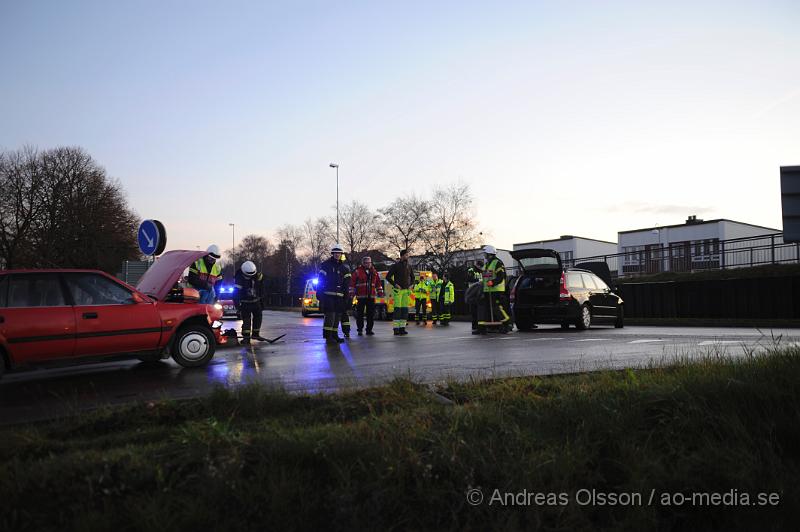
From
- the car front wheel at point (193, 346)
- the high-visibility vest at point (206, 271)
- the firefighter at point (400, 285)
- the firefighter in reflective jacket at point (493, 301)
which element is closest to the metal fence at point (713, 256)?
the firefighter in reflective jacket at point (493, 301)

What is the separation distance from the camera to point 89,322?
7715 mm

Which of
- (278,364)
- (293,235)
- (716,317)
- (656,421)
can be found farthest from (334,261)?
(293,235)

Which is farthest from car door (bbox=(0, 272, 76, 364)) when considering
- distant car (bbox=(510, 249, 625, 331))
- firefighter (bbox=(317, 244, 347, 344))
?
distant car (bbox=(510, 249, 625, 331))

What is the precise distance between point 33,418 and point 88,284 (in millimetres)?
3005

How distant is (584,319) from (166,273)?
10670 mm

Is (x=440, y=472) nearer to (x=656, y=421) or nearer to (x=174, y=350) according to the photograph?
(x=656, y=421)

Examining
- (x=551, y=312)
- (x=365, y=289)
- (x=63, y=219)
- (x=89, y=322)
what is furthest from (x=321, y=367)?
→ (x=63, y=219)

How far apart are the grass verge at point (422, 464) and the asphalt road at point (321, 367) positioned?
1275 mm

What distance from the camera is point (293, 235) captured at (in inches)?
3777

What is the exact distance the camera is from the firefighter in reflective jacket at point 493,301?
48.7ft

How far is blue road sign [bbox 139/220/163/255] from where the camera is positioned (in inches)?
476

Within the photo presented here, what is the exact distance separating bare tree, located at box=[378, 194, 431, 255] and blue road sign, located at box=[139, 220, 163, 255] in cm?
4124

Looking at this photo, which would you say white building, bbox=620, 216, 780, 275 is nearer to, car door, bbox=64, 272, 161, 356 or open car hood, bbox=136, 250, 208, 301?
open car hood, bbox=136, 250, 208, 301

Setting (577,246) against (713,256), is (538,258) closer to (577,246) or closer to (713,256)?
(713,256)
